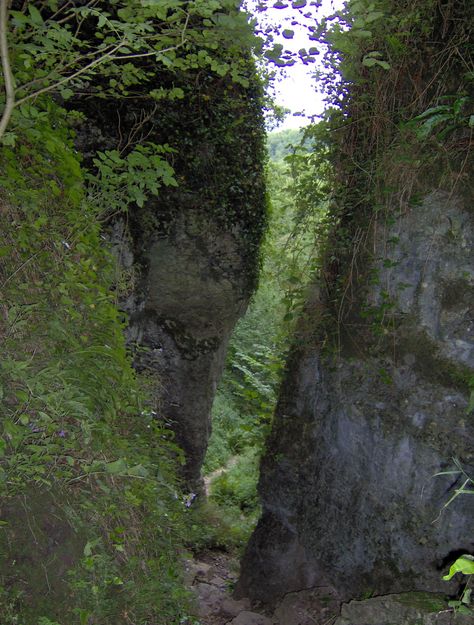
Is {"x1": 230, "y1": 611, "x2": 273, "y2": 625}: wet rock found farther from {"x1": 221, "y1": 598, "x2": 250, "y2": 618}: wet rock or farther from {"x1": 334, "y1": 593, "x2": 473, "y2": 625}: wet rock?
{"x1": 334, "y1": 593, "x2": 473, "y2": 625}: wet rock

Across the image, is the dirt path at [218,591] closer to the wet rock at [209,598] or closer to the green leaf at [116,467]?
the wet rock at [209,598]

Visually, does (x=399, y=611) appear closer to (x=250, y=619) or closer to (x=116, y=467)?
(x=116, y=467)

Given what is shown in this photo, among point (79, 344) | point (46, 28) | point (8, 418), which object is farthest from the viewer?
point (79, 344)

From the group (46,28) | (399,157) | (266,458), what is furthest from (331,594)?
(46,28)

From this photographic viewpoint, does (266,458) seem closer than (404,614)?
No

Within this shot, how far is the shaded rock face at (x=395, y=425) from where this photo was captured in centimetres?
457

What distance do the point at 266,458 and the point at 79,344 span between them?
12.7ft

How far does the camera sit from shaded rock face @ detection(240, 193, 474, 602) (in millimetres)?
4570

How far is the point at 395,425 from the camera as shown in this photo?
194 inches

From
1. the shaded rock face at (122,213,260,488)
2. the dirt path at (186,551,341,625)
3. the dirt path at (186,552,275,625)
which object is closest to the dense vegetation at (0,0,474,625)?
the shaded rock face at (122,213,260,488)

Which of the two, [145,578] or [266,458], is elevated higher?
[145,578]

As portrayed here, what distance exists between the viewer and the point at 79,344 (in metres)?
3.38

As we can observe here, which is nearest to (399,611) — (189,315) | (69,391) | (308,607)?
(69,391)

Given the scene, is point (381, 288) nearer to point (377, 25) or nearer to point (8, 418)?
point (377, 25)
